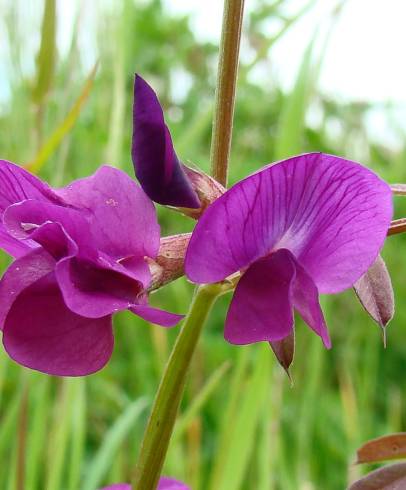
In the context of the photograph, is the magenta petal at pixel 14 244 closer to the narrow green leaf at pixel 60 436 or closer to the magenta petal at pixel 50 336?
the magenta petal at pixel 50 336

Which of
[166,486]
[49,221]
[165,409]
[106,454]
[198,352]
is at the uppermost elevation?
[49,221]

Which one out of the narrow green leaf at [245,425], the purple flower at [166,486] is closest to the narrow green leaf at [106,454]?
the narrow green leaf at [245,425]

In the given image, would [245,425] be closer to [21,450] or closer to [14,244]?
[21,450]

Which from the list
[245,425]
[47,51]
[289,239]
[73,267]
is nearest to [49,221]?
[73,267]

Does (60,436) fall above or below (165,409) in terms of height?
below

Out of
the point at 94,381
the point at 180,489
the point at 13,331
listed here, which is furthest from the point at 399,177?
the point at 13,331

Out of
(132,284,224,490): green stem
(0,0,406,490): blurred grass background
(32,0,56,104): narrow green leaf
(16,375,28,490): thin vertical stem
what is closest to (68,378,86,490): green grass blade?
(0,0,406,490): blurred grass background

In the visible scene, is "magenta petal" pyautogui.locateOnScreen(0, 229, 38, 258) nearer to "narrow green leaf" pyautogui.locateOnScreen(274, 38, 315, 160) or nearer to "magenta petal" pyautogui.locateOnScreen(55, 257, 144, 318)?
"magenta petal" pyautogui.locateOnScreen(55, 257, 144, 318)

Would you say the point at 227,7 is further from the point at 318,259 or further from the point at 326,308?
the point at 326,308
